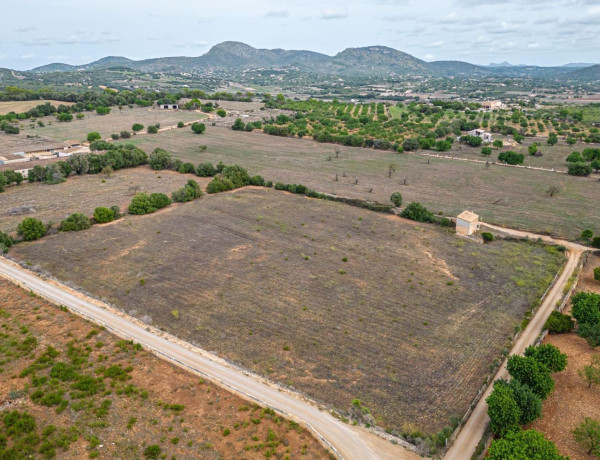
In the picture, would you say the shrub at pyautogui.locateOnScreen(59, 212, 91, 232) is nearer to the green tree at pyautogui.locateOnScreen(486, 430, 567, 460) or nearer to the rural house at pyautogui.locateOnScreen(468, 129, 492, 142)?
the green tree at pyautogui.locateOnScreen(486, 430, 567, 460)

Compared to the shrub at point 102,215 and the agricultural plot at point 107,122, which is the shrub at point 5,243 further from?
the agricultural plot at point 107,122

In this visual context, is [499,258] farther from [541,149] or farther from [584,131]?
[584,131]

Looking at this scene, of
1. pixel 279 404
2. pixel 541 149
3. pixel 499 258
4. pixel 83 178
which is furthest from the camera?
pixel 541 149

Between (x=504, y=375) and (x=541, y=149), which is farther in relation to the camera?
(x=541, y=149)

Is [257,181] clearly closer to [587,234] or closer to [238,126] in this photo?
[587,234]

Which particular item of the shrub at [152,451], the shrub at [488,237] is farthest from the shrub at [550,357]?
the shrub at [488,237]

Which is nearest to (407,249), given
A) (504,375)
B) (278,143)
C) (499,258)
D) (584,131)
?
(499,258)

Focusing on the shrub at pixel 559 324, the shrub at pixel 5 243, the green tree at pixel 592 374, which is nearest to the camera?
the green tree at pixel 592 374
